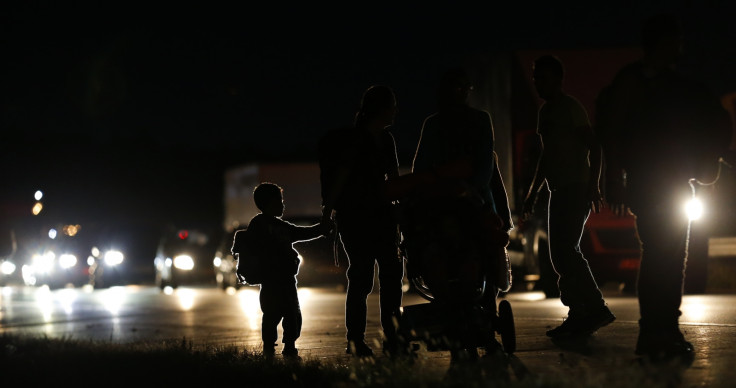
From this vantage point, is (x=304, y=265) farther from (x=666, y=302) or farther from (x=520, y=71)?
(x=666, y=302)

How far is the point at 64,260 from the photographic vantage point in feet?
114

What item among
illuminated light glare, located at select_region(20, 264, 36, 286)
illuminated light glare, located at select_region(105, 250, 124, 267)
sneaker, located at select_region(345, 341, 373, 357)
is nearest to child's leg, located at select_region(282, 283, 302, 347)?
sneaker, located at select_region(345, 341, 373, 357)

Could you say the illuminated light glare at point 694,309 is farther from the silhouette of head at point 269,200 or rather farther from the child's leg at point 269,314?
the silhouette of head at point 269,200

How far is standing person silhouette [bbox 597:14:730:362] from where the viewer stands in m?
7.34

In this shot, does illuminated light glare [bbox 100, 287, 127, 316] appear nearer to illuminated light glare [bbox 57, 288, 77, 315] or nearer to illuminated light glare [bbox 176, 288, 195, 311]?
illuminated light glare [bbox 57, 288, 77, 315]

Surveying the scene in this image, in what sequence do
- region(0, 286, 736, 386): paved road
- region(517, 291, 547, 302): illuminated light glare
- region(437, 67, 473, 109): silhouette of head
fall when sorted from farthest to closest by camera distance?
region(517, 291, 547, 302): illuminated light glare → region(437, 67, 473, 109): silhouette of head → region(0, 286, 736, 386): paved road

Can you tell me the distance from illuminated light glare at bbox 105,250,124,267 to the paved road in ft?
21.9

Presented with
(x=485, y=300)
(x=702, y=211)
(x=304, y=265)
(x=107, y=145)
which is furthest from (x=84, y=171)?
(x=485, y=300)

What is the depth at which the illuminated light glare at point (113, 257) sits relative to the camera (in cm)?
3319

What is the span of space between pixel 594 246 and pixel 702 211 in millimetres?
1910

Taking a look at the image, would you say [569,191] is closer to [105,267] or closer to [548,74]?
[548,74]

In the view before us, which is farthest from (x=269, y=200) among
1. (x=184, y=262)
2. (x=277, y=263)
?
(x=184, y=262)

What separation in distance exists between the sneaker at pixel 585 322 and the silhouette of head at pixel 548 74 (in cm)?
150

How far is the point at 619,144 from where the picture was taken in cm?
752
